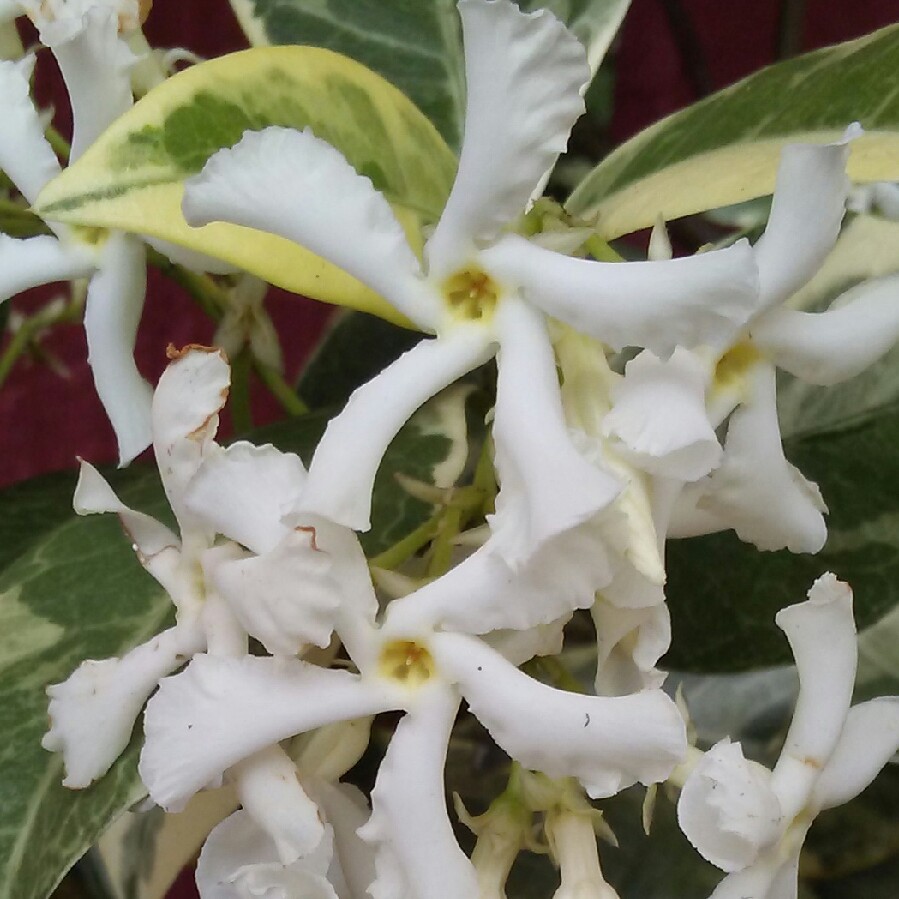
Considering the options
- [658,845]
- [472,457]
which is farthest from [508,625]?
[658,845]

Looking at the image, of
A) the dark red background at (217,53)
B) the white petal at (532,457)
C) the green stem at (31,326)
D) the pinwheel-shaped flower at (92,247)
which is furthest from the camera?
the dark red background at (217,53)

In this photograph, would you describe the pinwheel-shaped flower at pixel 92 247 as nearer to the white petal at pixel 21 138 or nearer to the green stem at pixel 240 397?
the white petal at pixel 21 138

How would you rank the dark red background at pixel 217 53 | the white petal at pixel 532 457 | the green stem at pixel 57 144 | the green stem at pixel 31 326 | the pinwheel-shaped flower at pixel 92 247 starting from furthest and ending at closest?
the dark red background at pixel 217 53 → the green stem at pixel 31 326 → the green stem at pixel 57 144 → the pinwheel-shaped flower at pixel 92 247 → the white petal at pixel 532 457

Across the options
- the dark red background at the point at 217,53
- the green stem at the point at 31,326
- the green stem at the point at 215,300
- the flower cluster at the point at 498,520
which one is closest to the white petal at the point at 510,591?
the flower cluster at the point at 498,520

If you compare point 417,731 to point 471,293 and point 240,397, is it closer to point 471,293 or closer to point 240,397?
point 471,293

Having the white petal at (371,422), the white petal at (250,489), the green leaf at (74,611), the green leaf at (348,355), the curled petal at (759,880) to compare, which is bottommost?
the green leaf at (348,355)

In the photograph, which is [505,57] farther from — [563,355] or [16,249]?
[16,249]

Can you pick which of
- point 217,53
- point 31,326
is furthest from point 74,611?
point 217,53
